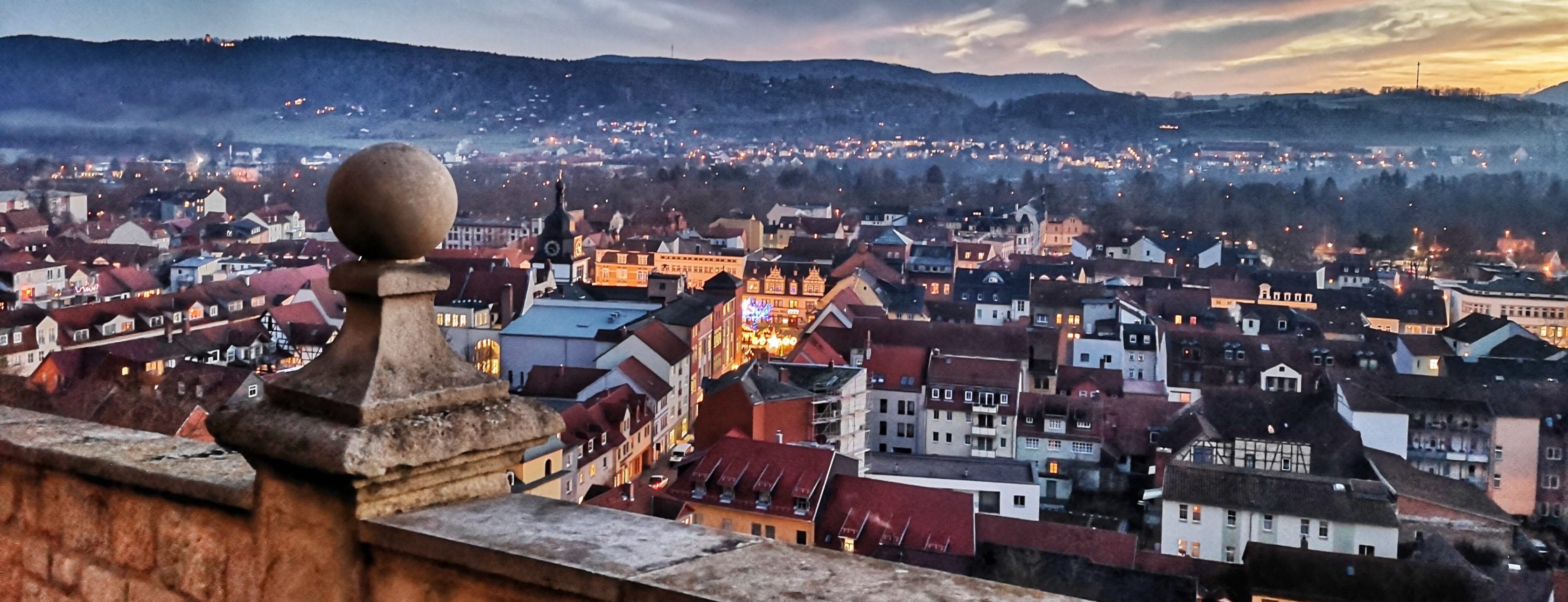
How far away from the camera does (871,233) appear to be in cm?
5362

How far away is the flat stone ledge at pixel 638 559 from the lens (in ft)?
4.17

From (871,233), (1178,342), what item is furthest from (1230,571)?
(871,233)

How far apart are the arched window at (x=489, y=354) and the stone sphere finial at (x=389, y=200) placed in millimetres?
21992

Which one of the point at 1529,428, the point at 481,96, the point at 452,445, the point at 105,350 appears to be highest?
the point at 481,96

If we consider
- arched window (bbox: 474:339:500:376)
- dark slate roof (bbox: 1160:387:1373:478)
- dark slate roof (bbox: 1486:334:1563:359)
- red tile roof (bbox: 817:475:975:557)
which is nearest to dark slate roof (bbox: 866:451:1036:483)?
dark slate roof (bbox: 1160:387:1373:478)

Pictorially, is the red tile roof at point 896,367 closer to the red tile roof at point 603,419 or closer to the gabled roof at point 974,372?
the gabled roof at point 974,372

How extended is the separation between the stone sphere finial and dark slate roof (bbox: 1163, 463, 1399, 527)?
15305 millimetres

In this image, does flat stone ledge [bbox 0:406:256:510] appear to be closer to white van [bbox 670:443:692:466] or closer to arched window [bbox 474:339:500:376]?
white van [bbox 670:443:692:466]

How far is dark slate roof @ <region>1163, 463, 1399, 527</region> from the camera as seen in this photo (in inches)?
605

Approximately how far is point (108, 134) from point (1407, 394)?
68478 mm

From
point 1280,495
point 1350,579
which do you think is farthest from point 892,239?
point 1350,579

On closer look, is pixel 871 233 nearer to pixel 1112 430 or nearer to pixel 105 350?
pixel 1112 430

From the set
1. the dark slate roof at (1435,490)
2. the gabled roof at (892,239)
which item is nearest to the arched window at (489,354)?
the dark slate roof at (1435,490)

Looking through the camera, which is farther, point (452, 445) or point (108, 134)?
point (108, 134)
